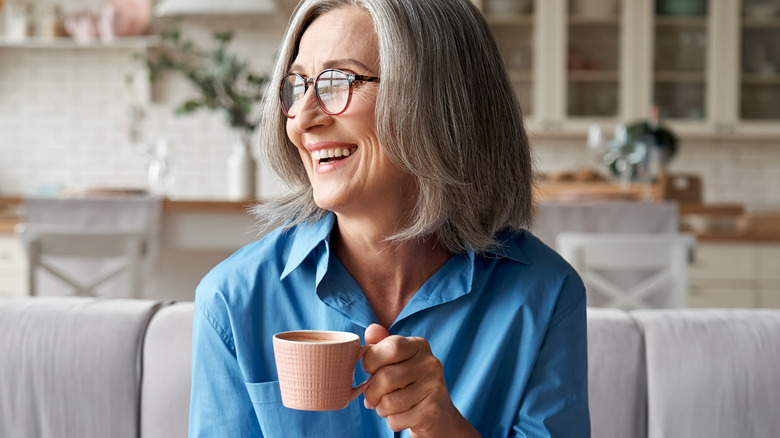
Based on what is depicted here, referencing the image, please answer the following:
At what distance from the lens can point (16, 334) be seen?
120cm

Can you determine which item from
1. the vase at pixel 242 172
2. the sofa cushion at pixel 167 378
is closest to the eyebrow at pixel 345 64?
the sofa cushion at pixel 167 378

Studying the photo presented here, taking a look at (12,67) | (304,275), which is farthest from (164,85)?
(304,275)

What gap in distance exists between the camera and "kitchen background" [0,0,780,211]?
5.11 metres

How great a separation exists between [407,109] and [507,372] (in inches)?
12.9

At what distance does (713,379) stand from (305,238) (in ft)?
2.11

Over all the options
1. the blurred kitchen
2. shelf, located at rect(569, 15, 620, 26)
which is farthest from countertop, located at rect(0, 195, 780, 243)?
shelf, located at rect(569, 15, 620, 26)

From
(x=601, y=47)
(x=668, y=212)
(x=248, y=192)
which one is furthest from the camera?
(x=601, y=47)

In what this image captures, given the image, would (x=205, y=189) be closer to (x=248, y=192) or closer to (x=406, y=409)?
(x=248, y=192)

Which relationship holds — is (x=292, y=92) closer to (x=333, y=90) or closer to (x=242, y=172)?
(x=333, y=90)

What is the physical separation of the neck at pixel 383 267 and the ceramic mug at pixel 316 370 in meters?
0.26

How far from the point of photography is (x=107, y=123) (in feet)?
17.0

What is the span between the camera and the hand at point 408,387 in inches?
28.4

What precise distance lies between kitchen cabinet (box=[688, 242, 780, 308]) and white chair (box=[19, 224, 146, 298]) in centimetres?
235

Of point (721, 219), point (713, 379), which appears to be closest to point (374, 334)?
point (713, 379)
